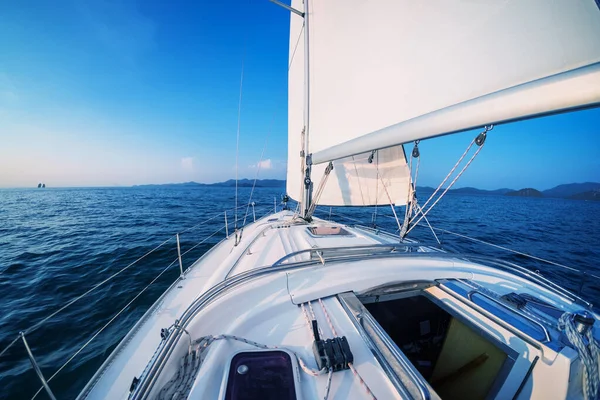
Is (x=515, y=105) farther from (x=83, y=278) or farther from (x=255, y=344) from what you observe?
(x=83, y=278)

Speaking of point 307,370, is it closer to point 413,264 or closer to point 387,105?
point 413,264

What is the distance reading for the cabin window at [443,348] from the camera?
1.77m

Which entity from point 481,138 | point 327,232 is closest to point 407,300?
point 327,232

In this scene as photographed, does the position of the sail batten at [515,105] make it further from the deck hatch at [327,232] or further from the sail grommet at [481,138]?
the deck hatch at [327,232]

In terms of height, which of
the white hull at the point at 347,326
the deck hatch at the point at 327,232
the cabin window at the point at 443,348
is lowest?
the cabin window at the point at 443,348

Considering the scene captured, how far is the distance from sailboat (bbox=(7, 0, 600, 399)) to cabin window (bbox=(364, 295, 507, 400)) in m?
0.02

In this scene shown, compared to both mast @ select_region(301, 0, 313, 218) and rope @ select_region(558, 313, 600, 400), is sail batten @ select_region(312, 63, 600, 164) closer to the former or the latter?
rope @ select_region(558, 313, 600, 400)

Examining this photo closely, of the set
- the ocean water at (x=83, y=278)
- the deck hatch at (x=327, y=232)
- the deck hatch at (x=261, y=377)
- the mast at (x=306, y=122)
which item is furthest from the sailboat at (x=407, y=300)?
the mast at (x=306, y=122)

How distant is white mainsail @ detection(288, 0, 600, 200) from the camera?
112 centimetres

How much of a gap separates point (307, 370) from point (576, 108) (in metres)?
2.00

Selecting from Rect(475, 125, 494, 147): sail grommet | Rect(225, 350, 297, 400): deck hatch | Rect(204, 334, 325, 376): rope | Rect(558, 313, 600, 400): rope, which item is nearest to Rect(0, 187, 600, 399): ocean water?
Rect(558, 313, 600, 400): rope

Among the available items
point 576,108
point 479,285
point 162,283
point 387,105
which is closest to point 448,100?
point 387,105

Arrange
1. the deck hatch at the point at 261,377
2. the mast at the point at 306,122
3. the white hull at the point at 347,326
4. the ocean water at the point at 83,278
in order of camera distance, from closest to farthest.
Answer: the deck hatch at the point at 261,377, the white hull at the point at 347,326, the ocean water at the point at 83,278, the mast at the point at 306,122

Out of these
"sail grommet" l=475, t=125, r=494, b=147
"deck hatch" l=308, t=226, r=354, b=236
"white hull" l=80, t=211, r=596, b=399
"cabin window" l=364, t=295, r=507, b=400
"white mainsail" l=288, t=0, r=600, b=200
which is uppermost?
"white mainsail" l=288, t=0, r=600, b=200
